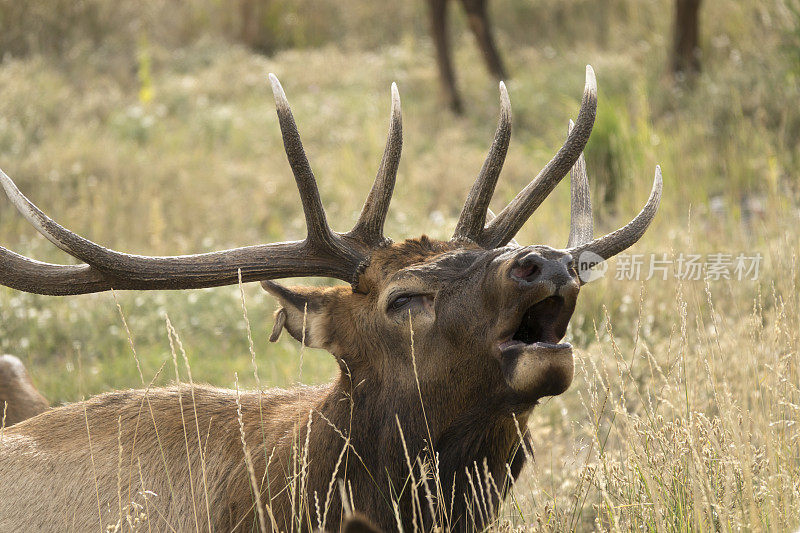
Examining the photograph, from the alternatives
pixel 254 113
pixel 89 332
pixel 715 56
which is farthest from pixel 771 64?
pixel 89 332

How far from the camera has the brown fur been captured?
2.87 metres

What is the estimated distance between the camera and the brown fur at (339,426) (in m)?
2.87

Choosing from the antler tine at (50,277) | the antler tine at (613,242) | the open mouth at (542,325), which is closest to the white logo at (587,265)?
the antler tine at (613,242)

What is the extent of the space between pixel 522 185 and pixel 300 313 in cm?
671

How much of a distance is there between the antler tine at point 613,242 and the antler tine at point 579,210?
0.14 m

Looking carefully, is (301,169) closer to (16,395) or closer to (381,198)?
(381,198)

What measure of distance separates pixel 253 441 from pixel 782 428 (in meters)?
1.95

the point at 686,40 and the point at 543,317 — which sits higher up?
the point at 686,40

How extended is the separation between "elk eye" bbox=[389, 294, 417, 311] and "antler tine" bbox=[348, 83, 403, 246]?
1.24 feet

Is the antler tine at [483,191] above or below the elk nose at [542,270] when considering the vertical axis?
above

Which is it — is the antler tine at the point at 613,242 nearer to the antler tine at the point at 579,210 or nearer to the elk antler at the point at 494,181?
the antler tine at the point at 579,210

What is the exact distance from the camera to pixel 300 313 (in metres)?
3.33

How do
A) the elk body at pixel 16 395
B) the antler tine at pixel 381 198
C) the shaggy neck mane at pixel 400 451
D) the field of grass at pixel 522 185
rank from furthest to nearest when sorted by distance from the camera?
the elk body at pixel 16 395
the antler tine at pixel 381 198
the field of grass at pixel 522 185
the shaggy neck mane at pixel 400 451

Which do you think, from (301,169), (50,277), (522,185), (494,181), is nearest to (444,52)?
(522,185)
